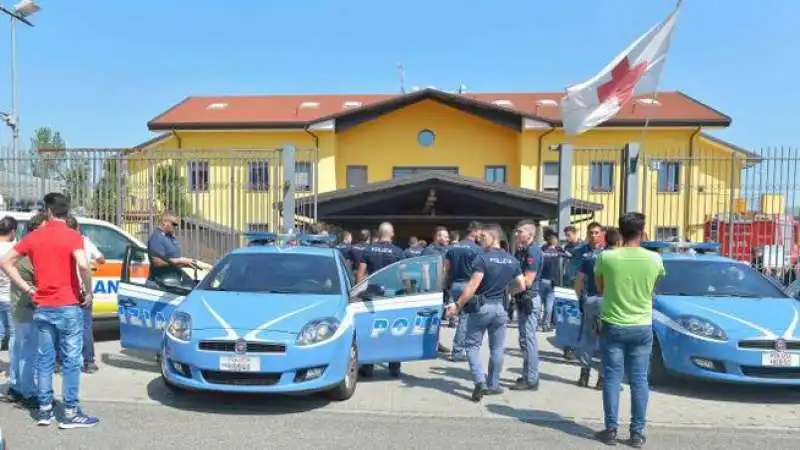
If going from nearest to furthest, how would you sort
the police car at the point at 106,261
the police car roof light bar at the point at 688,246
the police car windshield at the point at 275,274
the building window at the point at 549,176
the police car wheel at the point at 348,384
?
the police car wheel at the point at 348,384 → the police car windshield at the point at 275,274 → the police car roof light bar at the point at 688,246 → the police car at the point at 106,261 → the building window at the point at 549,176

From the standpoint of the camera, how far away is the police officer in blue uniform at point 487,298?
220 inches

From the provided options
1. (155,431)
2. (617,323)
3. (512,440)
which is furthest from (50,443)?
(617,323)

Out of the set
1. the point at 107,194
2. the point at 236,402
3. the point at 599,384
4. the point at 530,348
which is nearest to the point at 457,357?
the point at 530,348

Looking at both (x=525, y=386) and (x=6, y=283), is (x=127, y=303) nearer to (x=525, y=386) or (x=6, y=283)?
(x=6, y=283)

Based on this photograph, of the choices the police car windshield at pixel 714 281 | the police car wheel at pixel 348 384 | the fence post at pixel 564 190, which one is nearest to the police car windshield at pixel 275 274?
the police car wheel at pixel 348 384

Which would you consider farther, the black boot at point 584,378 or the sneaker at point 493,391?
the black boot at point 584,378

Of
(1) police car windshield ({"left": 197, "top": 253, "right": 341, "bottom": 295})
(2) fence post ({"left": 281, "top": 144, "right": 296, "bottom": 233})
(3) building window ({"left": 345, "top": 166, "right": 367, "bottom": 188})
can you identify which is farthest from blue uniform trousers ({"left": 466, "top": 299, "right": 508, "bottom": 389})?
(3) building window ({"left": 345, "top": 166, "right": 367, "bottom": 188})

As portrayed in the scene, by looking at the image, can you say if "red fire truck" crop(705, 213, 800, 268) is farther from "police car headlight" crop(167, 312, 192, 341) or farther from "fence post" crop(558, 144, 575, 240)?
"police car headlight" crop(167, 312, 192, 341)

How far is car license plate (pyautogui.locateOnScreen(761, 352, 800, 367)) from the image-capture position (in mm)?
5680

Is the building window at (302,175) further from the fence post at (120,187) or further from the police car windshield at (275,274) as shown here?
the police car windshield at (275,274)

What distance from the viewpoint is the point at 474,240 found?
851cm

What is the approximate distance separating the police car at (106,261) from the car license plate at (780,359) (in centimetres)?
741

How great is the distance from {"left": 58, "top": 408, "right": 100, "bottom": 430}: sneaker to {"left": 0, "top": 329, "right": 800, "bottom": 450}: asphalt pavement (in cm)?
8

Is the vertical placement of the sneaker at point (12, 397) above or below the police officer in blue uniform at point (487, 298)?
below
